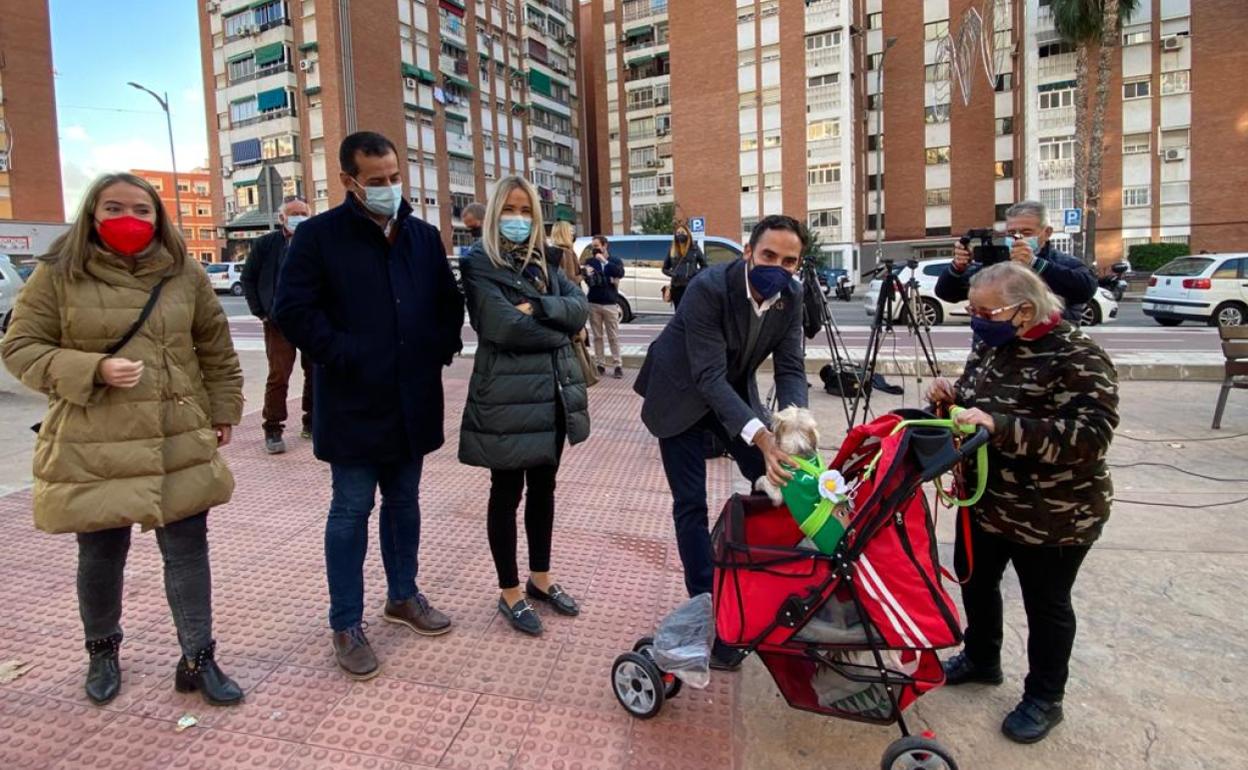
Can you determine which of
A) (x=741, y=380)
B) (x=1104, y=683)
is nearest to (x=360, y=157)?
(x=741, y=380)

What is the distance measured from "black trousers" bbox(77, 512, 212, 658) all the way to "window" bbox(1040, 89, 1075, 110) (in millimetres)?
46285

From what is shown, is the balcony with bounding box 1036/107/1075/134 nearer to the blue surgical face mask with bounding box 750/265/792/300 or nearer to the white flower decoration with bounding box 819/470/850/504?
the blue surgical face mask with bounding box 750/265/792/300

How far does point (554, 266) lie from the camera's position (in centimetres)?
332

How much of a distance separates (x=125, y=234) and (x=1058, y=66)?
1839 inches

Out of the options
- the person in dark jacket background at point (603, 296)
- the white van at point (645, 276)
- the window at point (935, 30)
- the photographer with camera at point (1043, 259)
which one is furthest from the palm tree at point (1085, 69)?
the photographer with camera at point (1043, 259)

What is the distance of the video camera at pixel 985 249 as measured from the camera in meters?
4.78

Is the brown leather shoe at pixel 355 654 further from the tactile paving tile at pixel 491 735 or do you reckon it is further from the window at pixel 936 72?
the window at pixel 936 72

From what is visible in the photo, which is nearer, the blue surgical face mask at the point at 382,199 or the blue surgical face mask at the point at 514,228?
the blue surgical face mask at the point at 382,199

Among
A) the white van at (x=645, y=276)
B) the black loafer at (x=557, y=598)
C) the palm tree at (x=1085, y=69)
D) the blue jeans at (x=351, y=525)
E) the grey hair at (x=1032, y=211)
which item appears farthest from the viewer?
the palm tree at (x=1085, y=69)

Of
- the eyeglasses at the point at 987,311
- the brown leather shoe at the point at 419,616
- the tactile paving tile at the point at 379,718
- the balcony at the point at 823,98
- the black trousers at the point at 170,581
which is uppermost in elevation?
the balcony at the point at 823,98

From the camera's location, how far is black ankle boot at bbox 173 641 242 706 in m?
2.64

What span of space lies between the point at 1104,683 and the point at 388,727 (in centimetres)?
255

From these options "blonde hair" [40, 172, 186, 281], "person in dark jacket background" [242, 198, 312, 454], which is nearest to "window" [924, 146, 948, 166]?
"person in dark jacket background" [242, 198, 312, 454]

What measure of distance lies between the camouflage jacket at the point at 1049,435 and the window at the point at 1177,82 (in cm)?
4558
